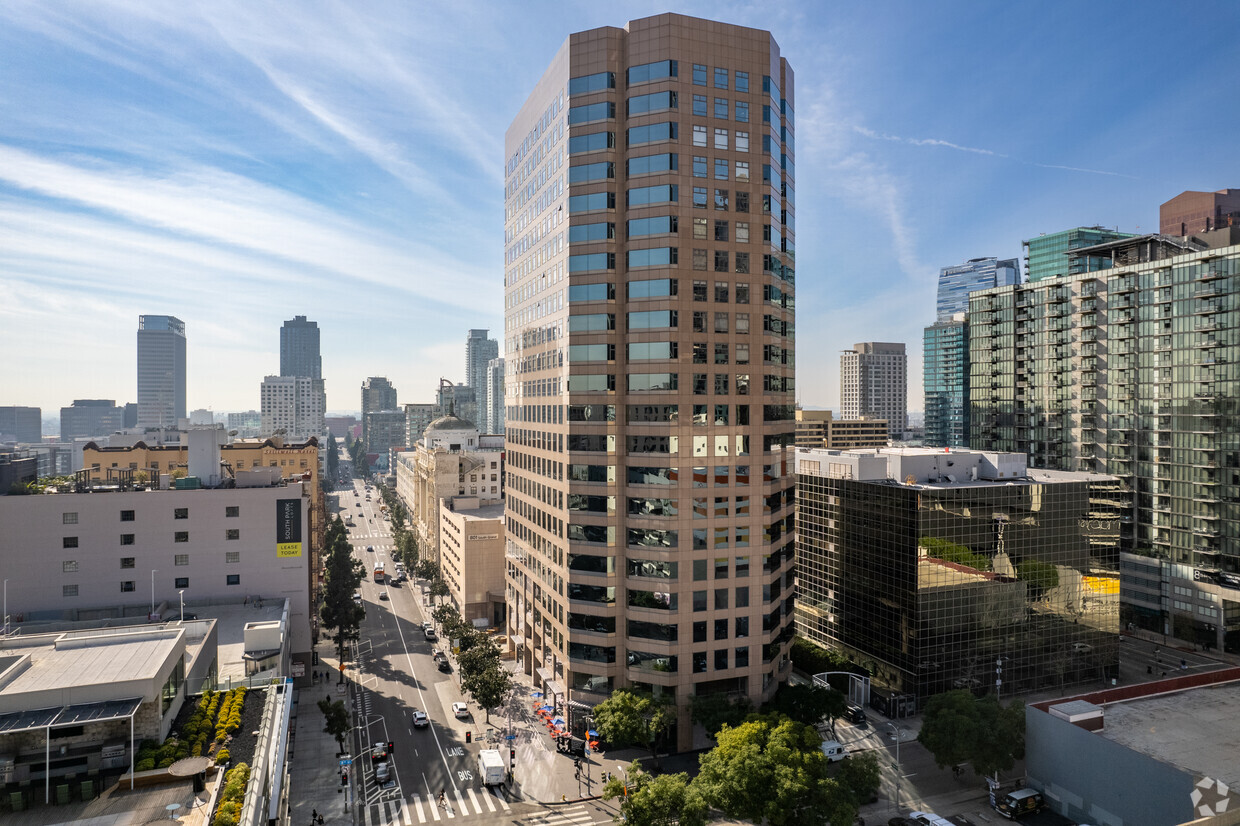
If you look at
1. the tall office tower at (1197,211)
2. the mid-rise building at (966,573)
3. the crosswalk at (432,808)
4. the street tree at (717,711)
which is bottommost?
the crosswalk at (432,808)

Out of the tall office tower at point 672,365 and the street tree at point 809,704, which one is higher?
the tall office tower at point 672,365

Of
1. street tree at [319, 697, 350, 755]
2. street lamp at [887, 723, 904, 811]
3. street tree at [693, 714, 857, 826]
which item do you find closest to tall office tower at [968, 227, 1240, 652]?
street lamp at [887, 723, 904, 811]

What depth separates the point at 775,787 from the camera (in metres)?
50.7

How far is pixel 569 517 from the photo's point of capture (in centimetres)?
7612

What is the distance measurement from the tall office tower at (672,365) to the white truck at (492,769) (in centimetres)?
1231

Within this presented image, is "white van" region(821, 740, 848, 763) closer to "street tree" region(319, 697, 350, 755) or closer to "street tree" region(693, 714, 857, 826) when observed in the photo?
"street tree" region(693, 714, 857, 826)

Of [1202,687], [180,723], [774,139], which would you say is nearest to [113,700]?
[180,723]

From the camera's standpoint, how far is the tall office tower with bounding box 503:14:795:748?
7156cm

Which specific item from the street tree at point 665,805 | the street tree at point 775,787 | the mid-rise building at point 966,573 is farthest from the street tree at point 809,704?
the street tree at point 665,805

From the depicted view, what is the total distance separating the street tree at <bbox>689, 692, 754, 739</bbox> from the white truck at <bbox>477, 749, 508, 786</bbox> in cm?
1890

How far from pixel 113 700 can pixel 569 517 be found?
146 ft

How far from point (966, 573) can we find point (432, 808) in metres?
61.5

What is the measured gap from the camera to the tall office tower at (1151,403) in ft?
333

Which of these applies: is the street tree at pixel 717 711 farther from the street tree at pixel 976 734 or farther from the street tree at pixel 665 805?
the street tree at pixel 976 734
